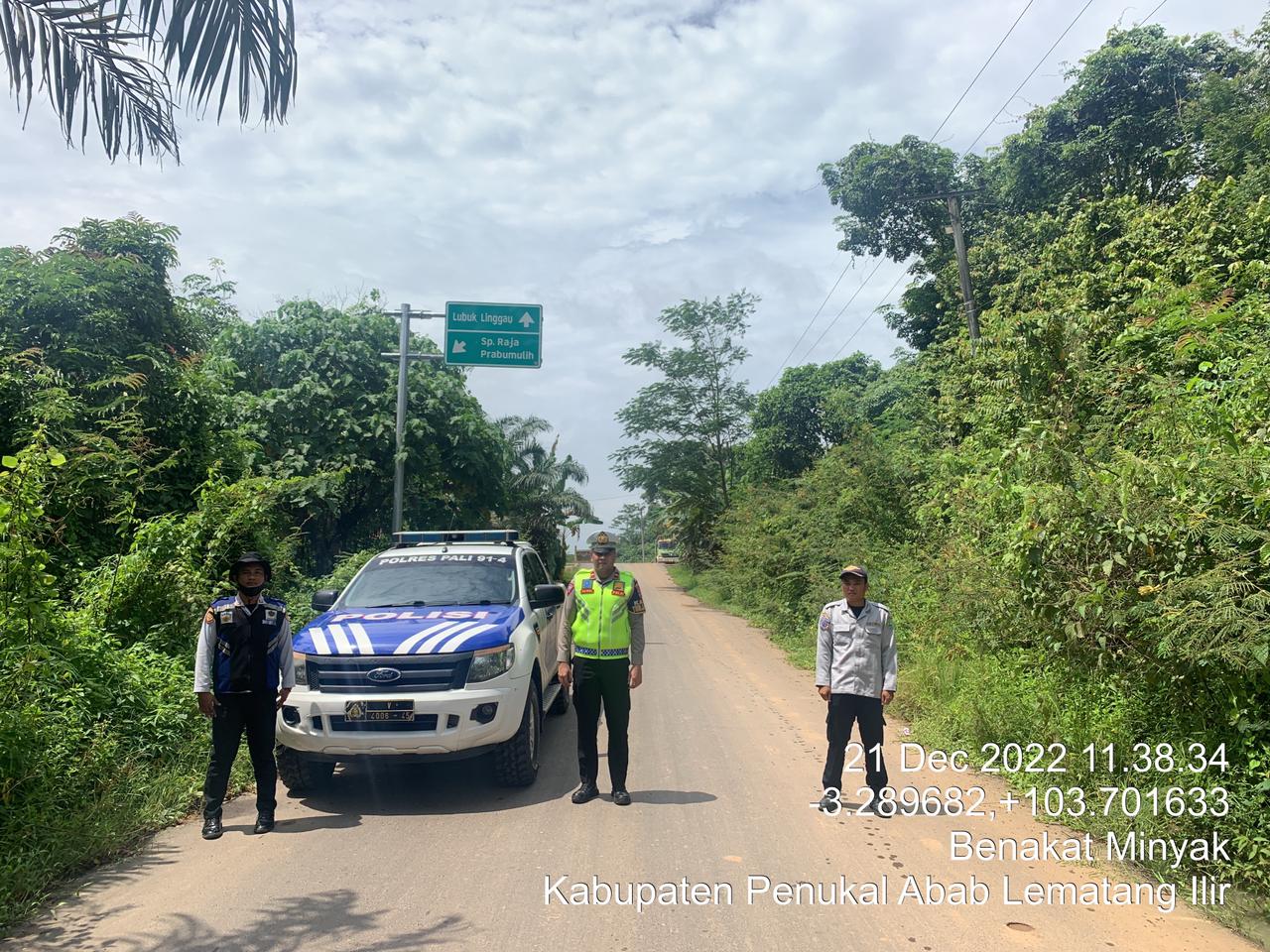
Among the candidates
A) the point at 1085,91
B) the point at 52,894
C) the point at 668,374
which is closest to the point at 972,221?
the point at 1085,91

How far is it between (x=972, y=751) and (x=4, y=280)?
38.5 feet

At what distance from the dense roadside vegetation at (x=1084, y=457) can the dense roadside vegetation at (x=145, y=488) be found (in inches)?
246

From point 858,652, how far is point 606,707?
181 centimetres

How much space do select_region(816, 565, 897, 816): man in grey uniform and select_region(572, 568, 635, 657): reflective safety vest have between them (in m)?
1.44

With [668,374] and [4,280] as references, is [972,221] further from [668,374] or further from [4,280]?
[4,280]

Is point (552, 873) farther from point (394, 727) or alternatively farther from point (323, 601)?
point (323, 601)

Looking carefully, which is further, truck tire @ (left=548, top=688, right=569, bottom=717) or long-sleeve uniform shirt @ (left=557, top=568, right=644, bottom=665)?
truck tire @ (left=548, top=688, right=569, bottom=717)

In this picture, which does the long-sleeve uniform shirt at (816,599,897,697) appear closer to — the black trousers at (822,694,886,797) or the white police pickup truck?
the black trousers at (822,694,886,797)

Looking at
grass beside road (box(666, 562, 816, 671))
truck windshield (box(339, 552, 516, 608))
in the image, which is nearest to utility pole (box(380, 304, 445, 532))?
truck windshield (box(339, 552, 516, 608))

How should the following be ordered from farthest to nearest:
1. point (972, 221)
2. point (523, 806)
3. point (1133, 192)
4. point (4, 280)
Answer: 1. point (972, 221)
2. point (1133, 192)
3. point (4, 280)
4. point (523, 806)

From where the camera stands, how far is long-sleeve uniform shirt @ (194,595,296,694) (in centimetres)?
563

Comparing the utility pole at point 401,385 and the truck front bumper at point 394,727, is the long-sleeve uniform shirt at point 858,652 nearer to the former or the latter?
the truck front bumper at point 394,727

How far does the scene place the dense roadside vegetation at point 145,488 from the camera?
5.25m

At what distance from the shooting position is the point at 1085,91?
20094 mm
